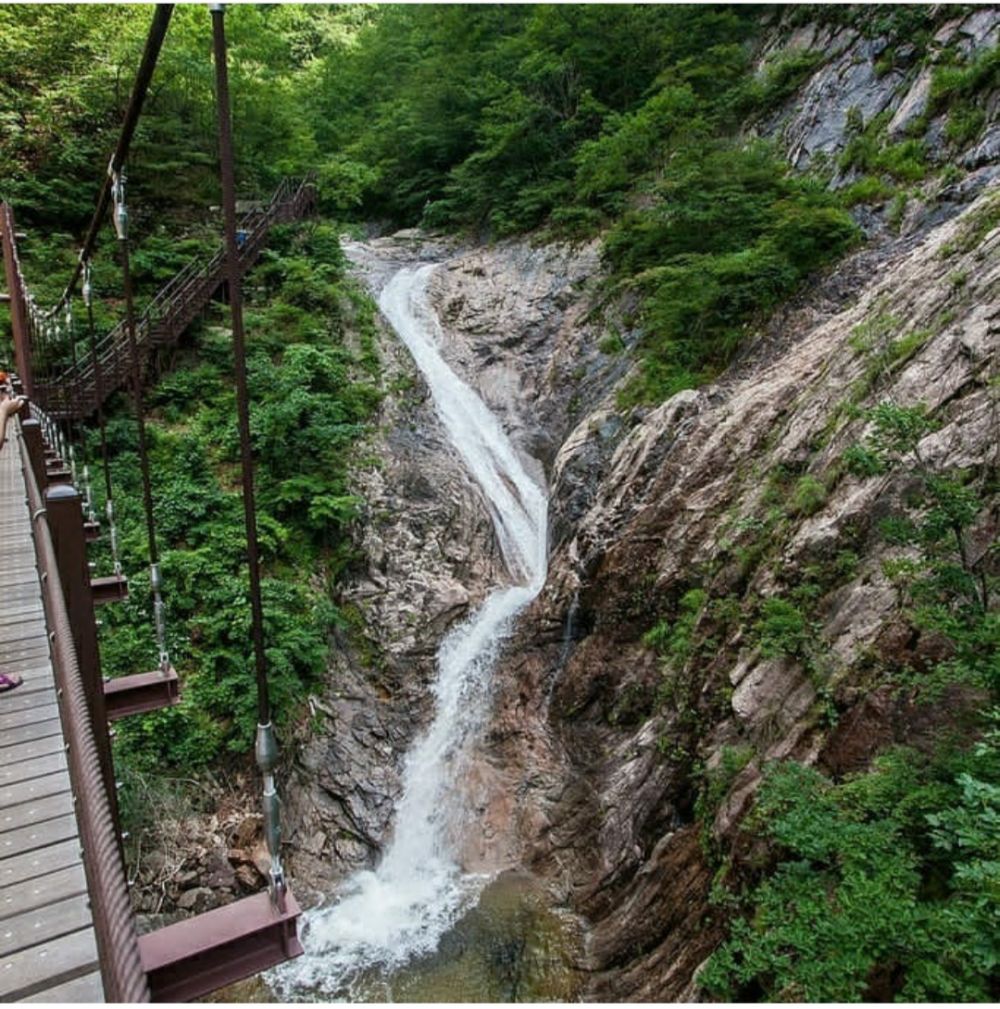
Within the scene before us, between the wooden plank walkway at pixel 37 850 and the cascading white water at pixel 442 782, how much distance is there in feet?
15.7

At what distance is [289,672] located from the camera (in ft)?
26.6

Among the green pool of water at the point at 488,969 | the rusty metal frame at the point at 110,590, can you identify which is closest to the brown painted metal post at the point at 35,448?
the rusty metal frame at the point at 110,590

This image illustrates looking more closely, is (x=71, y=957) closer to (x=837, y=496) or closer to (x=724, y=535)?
(x=837, y=496)

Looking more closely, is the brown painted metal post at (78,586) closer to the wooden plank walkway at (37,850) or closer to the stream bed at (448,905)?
the wooden plank walkway at (37,850)

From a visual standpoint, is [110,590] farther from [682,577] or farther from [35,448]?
[682,577]

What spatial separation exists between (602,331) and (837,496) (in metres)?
7.95

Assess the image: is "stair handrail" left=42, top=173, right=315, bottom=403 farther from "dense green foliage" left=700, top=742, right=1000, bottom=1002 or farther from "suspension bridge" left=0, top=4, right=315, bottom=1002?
"dense green foliage" left=700, top=742, right=1000, bottom=1002

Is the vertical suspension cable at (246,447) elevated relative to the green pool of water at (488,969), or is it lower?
elevated

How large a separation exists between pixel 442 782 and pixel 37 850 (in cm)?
680

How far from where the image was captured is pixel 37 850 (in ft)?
7.30

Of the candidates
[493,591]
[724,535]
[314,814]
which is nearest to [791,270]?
[724,535]

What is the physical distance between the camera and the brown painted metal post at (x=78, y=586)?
248 cm

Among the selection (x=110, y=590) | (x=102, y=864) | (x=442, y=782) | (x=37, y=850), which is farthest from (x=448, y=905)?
(x=102, y=864)

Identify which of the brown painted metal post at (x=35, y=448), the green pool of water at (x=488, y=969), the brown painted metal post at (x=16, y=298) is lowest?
the green pool of water at (x=488, y=969)
